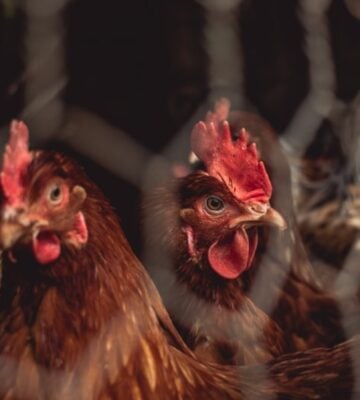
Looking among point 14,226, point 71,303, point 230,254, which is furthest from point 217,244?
point 14,226

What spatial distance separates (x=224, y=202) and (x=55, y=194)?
0.38 m

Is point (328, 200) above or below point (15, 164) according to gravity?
below

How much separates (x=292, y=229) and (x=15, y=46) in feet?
2.32

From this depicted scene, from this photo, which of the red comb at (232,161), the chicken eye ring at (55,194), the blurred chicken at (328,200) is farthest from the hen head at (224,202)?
the blurred chicken at (328,200)

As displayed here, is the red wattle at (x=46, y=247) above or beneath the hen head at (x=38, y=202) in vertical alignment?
beneath

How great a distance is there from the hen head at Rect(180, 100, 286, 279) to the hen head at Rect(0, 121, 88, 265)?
0.32 meters

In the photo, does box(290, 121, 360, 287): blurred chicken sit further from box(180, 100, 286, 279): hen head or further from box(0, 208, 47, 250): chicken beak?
box(0, 208, 47, 250): chicken beak

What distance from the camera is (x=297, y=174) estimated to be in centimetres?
214

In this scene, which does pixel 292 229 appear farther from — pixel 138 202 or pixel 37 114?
pixel 37 114

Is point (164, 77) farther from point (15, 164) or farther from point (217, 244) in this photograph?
point (15, 164)

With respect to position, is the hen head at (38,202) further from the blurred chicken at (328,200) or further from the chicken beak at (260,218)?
the blurred chicken at (328,200)

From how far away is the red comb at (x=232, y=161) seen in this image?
4.25ft

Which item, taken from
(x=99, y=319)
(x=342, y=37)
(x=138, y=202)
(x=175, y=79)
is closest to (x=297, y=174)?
(x=342, y=37)

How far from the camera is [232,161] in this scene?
1.32m
